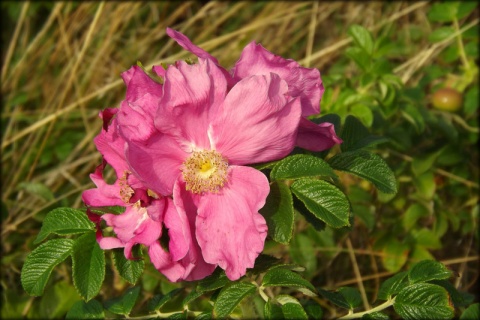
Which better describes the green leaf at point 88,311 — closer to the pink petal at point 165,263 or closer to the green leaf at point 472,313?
the pink petal at point 165,263

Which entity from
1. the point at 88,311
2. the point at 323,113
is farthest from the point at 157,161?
the point at 323,113

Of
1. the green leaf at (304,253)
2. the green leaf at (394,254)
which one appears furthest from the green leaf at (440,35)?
the green leaf at (304,253)

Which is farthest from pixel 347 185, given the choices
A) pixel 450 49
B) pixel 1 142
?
pixel 1 142

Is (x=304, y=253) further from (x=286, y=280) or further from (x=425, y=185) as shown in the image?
(x=286, y=280)

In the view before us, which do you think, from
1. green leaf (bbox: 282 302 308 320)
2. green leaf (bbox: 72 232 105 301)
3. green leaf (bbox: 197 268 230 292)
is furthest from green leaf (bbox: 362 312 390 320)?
green leaf (bbox: 72 232 105 301)

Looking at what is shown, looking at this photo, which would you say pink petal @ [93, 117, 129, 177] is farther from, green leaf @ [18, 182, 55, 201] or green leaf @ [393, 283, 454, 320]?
green leaf @ [18, 182, 55, 201]

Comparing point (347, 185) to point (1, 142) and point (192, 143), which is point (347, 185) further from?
point (1, 142)
